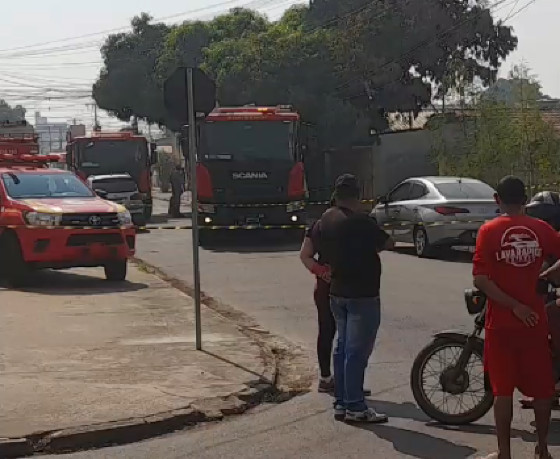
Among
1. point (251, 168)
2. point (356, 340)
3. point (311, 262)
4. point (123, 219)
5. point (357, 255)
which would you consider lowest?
point (356, 340)

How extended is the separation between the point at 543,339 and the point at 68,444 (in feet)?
10.9

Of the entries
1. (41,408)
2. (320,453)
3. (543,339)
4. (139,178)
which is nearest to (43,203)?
(41,408)

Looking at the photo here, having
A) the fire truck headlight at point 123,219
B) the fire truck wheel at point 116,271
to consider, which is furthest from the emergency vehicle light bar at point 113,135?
the fire truck headlight at point 123,219

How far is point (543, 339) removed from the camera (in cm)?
612

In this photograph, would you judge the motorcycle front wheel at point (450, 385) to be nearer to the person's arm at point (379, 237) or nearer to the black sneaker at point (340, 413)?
the black sneaker at point (340, 413)

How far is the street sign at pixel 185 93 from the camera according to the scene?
35.0 ft

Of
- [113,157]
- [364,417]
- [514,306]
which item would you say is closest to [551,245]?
[514,306]

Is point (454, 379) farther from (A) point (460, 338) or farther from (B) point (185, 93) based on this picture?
(B) point (185, 93)

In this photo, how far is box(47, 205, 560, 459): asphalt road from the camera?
702cm

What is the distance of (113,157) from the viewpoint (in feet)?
120

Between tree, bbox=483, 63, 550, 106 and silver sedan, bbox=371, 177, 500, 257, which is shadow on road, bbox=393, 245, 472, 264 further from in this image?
tree, bbox=483, 63, 550, 106

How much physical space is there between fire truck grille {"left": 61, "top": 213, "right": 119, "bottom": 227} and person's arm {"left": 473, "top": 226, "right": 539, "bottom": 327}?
10711mm

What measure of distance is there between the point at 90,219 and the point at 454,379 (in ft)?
32.0

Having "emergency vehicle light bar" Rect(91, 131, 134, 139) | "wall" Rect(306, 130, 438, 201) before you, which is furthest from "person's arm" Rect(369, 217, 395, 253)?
"emergency vehicle light bar" Rect(91, 131, 134, 139)
